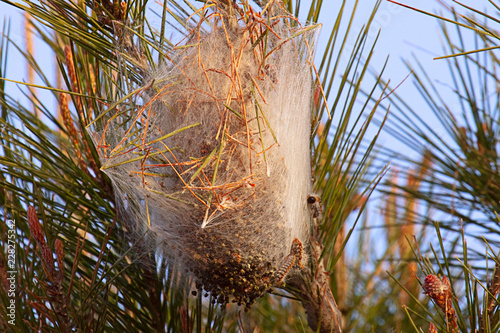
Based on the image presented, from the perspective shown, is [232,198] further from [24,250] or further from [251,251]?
[24,250]

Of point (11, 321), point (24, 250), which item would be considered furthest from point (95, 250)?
point (11, 321)

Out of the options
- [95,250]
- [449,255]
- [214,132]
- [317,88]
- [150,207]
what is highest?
[317,88]

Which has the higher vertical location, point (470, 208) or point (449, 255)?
point (470, 208)

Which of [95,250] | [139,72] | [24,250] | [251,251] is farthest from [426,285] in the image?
[24,250]

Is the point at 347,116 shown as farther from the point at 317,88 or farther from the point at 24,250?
the point at 24,250

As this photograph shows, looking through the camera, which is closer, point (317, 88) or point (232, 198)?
point (232, 198)

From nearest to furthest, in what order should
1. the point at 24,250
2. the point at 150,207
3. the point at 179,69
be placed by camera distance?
1. the point at 179,69
2. the point at 150,207
3. the point at 24,250

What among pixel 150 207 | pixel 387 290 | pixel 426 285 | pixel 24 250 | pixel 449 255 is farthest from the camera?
pixel 387 290
